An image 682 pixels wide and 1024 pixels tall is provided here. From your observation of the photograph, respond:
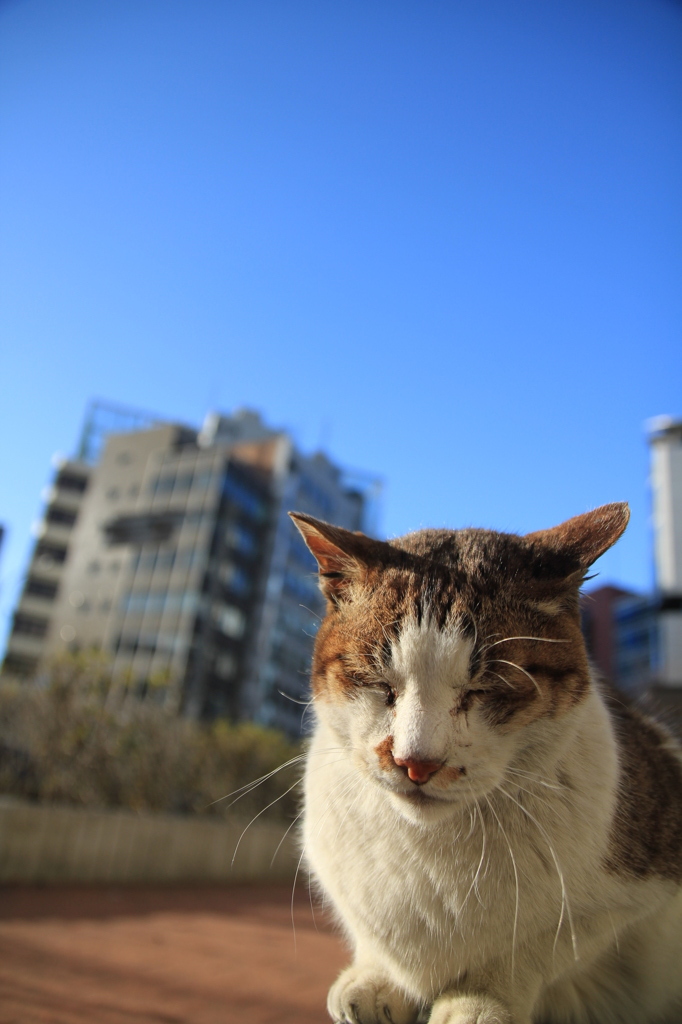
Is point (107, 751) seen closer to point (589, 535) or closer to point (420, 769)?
point (420, 769)

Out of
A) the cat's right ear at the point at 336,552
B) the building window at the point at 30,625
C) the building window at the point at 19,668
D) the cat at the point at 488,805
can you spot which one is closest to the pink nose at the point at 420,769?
the cat at the point at 488,805

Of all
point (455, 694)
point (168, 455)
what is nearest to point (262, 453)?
point (168, 455)

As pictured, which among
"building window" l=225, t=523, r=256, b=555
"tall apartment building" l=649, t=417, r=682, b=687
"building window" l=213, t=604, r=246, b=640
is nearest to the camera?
"tall apartment building" l=649, t=417, r=682, b=687

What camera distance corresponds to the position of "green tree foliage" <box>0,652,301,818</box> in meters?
5.46

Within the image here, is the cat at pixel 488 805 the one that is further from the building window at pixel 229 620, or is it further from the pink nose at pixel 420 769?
the building window at pixel 229 620

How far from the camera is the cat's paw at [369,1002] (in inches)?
54.2

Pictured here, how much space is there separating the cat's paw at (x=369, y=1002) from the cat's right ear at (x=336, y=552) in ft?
2.66

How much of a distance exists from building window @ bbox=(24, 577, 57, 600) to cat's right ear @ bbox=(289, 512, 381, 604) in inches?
1774

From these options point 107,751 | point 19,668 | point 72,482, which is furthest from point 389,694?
point 72,482

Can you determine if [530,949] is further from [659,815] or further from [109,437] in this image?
[109,437]

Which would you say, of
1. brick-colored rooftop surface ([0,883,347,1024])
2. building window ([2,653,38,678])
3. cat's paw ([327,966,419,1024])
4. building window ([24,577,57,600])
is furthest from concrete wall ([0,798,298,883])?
building window ([24,577,57,600])

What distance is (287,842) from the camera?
695cm

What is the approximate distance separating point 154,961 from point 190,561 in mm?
37576

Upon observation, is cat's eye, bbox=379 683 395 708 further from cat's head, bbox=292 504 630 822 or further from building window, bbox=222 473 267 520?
building window, bbox=222 473 267 520
